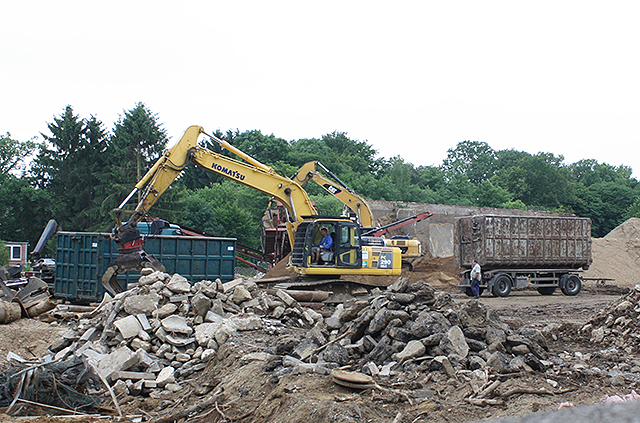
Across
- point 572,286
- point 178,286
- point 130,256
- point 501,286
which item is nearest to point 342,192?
point 501,286

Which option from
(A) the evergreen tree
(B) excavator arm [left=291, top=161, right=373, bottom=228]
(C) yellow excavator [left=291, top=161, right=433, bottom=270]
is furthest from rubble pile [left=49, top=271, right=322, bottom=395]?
(A) the evergreen tree

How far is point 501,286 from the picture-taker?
1916 centimetres

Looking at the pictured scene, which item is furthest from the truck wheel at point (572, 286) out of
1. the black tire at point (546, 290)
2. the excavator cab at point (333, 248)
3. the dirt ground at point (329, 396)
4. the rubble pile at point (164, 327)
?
the rubble pile at point (164, 327)

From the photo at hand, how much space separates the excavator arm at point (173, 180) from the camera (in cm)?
1288

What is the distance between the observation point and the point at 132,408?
7352mm

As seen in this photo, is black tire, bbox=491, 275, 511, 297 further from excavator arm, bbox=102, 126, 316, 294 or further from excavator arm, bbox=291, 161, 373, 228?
excavator arm, bbox=102, 126, 316, 294

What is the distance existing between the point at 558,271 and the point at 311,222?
33.4 ft

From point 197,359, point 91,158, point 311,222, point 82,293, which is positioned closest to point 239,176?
point 311,222

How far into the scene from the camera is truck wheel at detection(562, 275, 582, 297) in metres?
20.3

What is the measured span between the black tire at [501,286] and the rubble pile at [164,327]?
10015 mm

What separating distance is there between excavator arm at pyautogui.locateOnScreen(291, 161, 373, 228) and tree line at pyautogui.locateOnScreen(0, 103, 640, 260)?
15.6 metres

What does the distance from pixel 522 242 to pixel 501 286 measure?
164 cm

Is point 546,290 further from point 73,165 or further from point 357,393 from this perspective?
point 73,165

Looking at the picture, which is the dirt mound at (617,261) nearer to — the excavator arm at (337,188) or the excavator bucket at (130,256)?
the excavator arm at (337,188)
